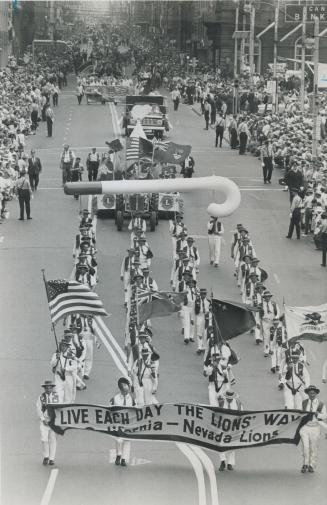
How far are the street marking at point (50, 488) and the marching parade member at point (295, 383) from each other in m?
3.75

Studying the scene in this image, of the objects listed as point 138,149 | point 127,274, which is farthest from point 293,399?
point 138,149

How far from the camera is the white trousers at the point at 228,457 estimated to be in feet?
58.4

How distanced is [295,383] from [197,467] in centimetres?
238

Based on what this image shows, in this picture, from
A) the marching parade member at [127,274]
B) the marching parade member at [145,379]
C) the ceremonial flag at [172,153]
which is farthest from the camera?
the ceremonial flag at [172,153]

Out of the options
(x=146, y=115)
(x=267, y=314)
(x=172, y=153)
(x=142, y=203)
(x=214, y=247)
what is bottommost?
(x=267, y=314)

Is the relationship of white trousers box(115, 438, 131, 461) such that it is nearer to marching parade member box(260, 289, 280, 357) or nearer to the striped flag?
marching parade member box(260, 289, 280, 357)

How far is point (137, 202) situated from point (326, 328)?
1601 centimetres

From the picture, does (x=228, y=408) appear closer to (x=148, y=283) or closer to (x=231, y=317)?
(x=231, y=317)

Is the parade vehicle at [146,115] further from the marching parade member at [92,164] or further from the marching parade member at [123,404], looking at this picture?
the marching parade member at [123,404]

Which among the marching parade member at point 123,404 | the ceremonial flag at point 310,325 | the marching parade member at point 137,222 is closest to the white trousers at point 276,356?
the ceremonial flag at point 310,325

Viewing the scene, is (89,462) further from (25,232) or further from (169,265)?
(25,232)

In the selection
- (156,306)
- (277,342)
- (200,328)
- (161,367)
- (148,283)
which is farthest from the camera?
(148,283)

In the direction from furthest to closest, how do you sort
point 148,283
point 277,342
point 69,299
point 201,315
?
1. point 148,283
2. point 201,315
3. point 277,342
4. point 69,299

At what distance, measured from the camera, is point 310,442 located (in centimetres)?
1750
